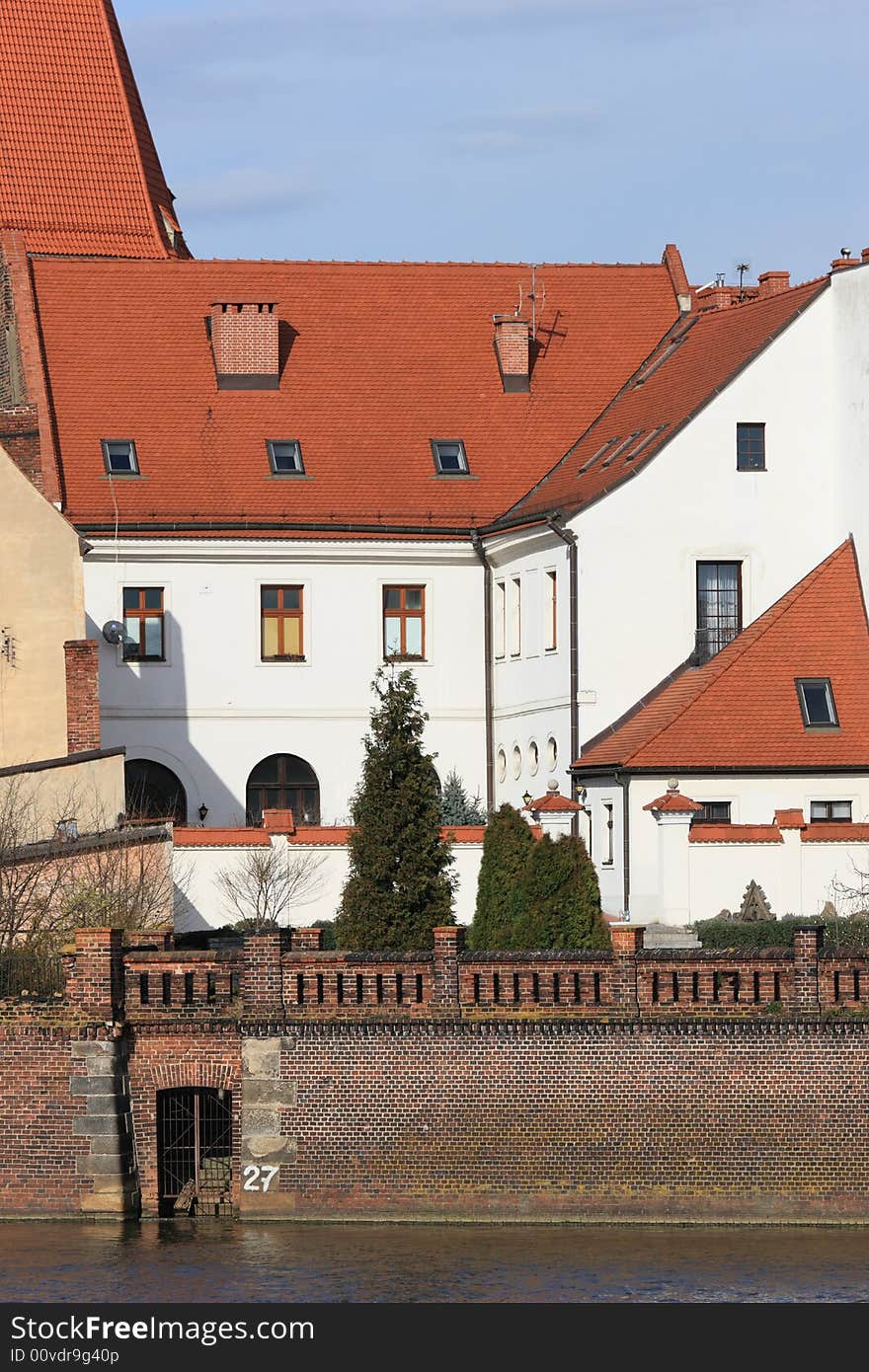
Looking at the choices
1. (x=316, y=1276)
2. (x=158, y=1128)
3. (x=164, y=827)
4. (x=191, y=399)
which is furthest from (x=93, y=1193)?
(x=191, y=399)

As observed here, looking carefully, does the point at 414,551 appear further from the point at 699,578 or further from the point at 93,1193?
the point at 93,1193

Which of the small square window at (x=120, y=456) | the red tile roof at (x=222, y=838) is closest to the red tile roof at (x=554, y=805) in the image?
the red tile roof at (x=222, y=838)

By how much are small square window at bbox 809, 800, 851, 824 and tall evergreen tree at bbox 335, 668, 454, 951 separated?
27.7 feet

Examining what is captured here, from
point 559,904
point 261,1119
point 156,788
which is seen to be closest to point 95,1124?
point 261,1119

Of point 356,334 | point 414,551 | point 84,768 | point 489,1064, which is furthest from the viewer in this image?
point 356,334

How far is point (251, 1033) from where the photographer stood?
31.4 metres

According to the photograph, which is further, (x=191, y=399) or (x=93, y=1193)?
(x=191, y=399)

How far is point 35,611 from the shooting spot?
151 feet

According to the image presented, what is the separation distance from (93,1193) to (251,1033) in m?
2.35

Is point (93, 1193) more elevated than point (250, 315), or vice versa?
point (250, 315)

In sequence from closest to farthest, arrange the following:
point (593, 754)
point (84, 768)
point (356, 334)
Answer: point (84, 768)
point (593, 754)
point (356, 334)

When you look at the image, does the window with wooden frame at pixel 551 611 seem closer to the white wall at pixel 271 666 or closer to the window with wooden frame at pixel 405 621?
the white wall at pixel 271 666

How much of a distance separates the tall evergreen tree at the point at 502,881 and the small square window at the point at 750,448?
37.0 ft

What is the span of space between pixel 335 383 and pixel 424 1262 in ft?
89.8
